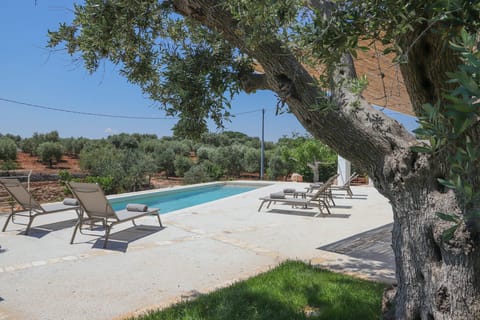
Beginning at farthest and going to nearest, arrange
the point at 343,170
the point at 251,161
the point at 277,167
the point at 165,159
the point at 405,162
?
the point at 251,161 → the point at 165,159 → the point at 277,167 → the point at 343,170 → the point at 405,162

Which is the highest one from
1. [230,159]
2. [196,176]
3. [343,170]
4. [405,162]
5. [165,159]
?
[230,159]

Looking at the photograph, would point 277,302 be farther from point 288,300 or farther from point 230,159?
point 230,159

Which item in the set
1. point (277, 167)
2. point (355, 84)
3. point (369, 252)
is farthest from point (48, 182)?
point (355, 84)

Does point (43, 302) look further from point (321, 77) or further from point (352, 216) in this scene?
point (352, 216)

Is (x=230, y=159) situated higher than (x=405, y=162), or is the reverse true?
(x=230, y=159)

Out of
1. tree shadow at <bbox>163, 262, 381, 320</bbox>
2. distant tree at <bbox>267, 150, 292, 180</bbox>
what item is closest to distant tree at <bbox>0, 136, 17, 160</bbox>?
distant tree at <bbox>267, 150, 292, 180</bbox>

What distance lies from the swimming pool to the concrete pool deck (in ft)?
10.1

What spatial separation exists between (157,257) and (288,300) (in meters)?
2.08

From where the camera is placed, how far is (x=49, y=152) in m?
19.5

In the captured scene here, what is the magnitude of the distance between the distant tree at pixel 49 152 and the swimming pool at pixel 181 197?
425 inches

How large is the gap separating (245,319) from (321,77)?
2015 mm

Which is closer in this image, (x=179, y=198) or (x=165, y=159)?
(x=179, y=198)

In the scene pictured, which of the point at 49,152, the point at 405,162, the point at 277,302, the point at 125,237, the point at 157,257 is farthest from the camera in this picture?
the point at 49,152

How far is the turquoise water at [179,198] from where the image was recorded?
34.0ft
